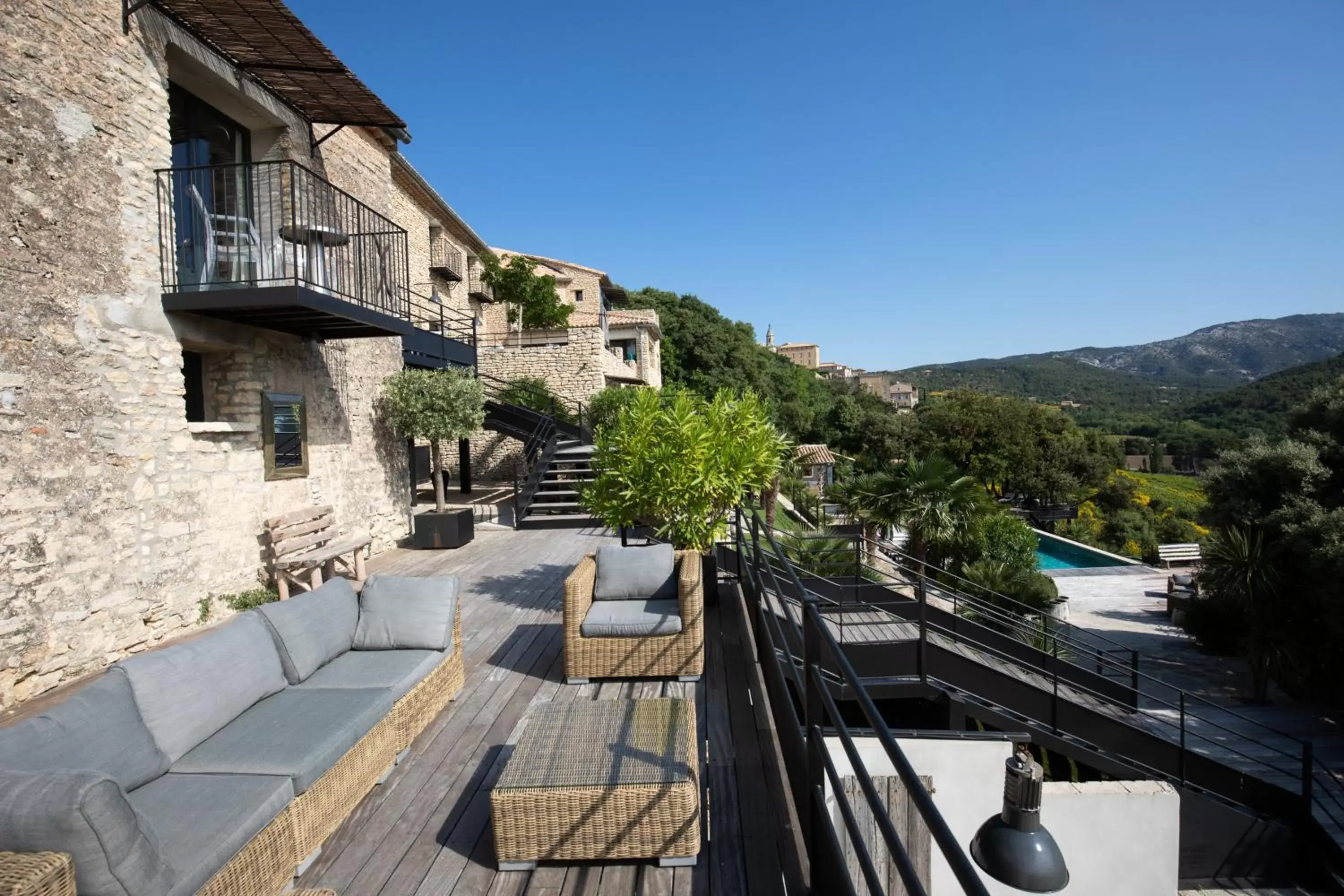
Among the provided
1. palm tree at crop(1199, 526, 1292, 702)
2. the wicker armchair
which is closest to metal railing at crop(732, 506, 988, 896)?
the wicker armchair

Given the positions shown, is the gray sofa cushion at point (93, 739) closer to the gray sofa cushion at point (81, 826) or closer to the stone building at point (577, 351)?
the gray sofa cushion at point (81, 826)

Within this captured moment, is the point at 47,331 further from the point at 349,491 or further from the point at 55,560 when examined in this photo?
the point at 349,491

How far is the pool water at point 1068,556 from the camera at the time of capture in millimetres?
21156

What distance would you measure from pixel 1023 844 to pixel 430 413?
9.43 m

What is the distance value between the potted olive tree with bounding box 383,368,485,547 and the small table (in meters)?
2.65

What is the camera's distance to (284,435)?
25.2ft

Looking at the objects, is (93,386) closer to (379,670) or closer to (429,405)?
(379,670)

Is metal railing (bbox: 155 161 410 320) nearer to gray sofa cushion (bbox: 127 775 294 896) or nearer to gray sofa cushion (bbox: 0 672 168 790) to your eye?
gray sofa cushion (bbox: 0 672 168 790)

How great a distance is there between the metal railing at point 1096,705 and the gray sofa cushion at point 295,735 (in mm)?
4219

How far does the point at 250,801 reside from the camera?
238 centimetres

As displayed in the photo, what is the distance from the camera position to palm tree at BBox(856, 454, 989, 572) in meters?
11.6

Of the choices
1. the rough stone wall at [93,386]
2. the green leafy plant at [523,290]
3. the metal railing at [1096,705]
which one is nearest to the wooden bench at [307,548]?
the rough stone wall at [93,386]

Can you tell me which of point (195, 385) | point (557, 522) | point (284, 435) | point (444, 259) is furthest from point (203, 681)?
point (444, 259)

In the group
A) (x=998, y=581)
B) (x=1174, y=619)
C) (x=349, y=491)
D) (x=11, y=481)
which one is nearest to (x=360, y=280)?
(x=349, y=491)
